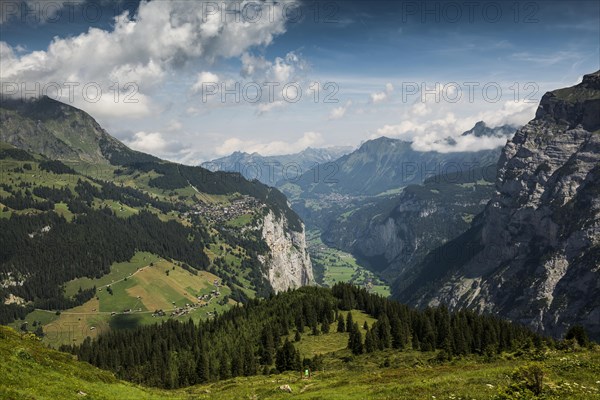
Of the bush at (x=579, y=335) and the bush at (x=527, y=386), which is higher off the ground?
the bush at (x=527, y=386)

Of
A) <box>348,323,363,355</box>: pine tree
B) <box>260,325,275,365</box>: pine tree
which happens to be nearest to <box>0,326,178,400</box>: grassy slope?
<box>260,325,275,365</box>: pine tree

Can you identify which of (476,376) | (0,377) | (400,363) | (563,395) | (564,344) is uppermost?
(0,377)

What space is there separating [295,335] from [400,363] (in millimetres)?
56811

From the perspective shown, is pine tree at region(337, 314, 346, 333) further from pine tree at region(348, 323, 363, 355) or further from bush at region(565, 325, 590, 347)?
bush at region(565, 325, 590, 347)

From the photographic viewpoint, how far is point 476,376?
59344 millimetres

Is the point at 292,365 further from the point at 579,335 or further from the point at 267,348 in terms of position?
the point at 579,335

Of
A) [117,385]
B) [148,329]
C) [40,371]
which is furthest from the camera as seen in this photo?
[148,329]

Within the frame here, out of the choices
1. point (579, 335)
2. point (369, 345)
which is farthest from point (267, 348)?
point (579, 335)

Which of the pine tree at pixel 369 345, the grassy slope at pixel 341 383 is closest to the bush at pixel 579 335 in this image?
the grassy slope at pixel 341 383

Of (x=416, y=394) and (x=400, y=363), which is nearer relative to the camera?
(x=416, y=394)

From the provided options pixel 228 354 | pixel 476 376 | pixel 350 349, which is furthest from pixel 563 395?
pixel 228 354

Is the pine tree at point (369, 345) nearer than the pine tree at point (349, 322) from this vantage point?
Yes

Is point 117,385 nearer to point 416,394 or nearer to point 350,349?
point 416,394

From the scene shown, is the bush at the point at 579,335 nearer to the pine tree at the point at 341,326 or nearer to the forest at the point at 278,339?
the forest at the point at 278,339
